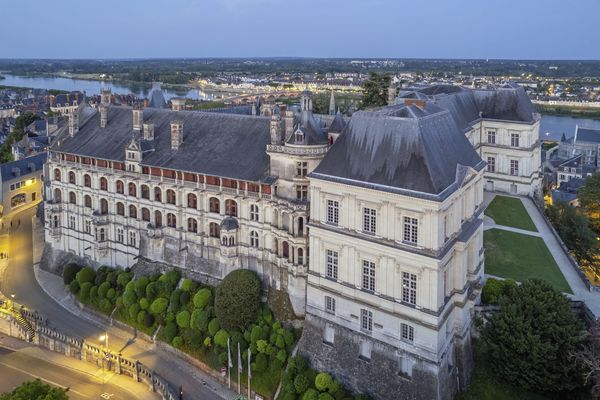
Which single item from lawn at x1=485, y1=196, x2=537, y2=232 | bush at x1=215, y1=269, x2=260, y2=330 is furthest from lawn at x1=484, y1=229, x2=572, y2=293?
bush at x1=215, y1=269, x2=260, y2=330

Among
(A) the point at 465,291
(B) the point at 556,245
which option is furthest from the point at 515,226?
(A) the point at 465,291

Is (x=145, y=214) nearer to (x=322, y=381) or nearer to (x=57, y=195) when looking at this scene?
(x=57, y=195)

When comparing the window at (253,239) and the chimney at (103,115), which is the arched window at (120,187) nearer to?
the chimney at (103,115)

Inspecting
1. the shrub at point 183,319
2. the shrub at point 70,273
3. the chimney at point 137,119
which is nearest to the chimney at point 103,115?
the chimney at point 137,119

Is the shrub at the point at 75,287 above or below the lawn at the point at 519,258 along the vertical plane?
below

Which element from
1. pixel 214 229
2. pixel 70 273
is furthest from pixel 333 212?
pixel 70 273

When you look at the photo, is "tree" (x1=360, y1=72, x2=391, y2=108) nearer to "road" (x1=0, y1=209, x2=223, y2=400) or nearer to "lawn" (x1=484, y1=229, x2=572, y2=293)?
"lawn" (x1=484, y1=229, x2=572, y2=293)

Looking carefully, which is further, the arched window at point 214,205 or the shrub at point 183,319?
the arched window at point 214,205
